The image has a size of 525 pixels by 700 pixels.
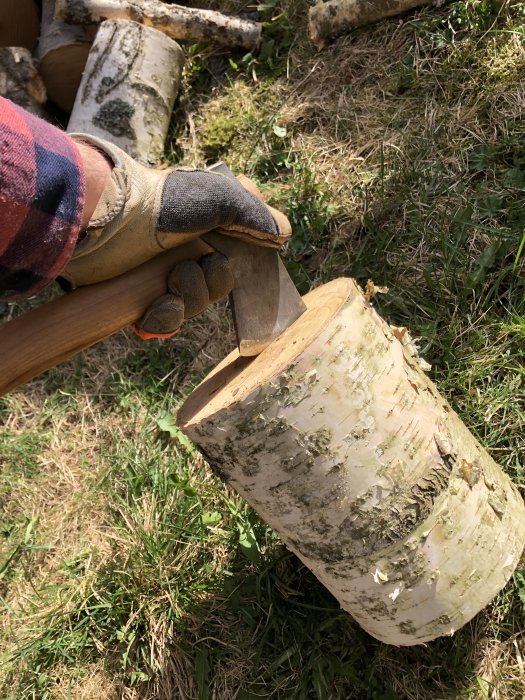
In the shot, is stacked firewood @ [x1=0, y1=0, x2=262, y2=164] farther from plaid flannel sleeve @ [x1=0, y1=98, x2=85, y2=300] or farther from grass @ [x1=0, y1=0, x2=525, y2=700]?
plaid flannel sleeve @ [x1=0, y1=98, x2=85, y2=300]

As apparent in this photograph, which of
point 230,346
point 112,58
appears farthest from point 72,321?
point 112,58

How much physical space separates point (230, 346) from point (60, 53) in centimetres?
190

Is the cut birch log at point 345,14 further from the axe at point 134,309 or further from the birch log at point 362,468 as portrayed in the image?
the birch log at point 362,468

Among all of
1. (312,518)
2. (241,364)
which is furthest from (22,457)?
(312,518)

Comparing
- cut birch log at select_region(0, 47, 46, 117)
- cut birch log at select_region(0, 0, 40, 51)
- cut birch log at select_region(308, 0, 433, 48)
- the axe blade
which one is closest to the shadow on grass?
the axe blade

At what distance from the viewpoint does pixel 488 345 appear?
227 centimetres

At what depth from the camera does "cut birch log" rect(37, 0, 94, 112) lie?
10.9ft

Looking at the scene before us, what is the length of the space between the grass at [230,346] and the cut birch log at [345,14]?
0.19 ft

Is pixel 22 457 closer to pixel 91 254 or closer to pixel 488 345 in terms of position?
pixel 91 254

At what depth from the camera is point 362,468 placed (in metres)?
1.60

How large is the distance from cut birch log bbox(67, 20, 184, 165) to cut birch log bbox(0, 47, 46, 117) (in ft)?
1.15

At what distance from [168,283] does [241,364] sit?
34cm

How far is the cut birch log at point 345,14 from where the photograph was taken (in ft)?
9.30

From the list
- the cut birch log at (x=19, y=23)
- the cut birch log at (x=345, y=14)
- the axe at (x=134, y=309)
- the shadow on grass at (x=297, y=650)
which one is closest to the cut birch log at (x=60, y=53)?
the cut birch log at (x=19, y=23)
